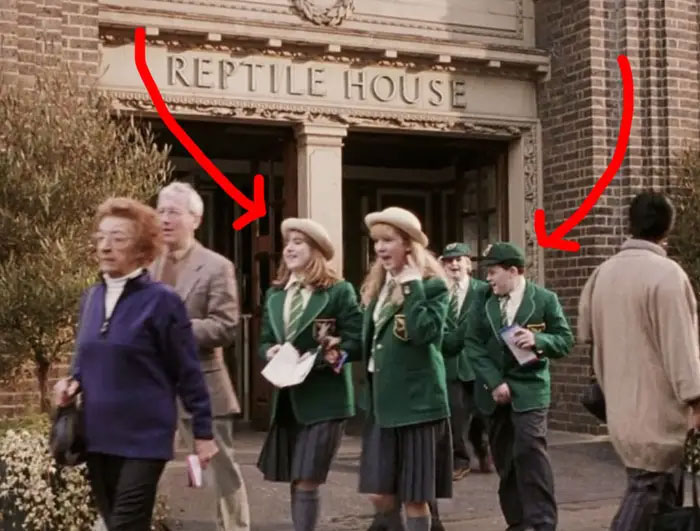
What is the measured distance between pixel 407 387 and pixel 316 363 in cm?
51

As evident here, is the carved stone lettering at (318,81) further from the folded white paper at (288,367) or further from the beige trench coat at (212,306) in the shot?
the folded white paper at (288,367)

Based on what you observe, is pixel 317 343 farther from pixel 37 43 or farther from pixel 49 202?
pixel 37 43

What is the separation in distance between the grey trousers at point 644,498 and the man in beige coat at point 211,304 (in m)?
2.01

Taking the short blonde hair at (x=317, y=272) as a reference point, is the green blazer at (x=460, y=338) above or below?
below

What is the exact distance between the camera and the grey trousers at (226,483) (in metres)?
6.08

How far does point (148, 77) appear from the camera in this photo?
35.6 feet

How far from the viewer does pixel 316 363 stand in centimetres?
618

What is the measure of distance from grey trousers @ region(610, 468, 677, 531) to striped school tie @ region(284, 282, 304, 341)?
1.94 m

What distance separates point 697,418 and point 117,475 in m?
2.39

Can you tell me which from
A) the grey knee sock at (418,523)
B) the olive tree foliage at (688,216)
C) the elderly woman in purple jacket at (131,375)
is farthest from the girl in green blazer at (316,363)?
the olive tree foliage at (688,216)

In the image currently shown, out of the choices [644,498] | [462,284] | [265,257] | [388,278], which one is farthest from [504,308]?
[265,257]

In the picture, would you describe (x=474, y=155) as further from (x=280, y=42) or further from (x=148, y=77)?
(x=148, y=77)

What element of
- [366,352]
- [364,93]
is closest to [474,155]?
[364,93]

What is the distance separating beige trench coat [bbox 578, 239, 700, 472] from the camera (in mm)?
5004
